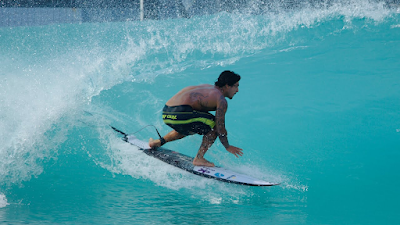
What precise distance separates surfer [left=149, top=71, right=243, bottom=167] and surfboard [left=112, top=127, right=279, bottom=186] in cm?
27

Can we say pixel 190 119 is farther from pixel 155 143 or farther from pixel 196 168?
pixel 155 143

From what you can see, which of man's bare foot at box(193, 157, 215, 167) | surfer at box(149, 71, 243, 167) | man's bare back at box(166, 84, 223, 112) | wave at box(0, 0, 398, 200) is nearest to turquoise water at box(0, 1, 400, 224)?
wave at box(0, 0, 398, 200)

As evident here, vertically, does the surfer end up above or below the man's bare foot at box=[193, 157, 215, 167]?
above

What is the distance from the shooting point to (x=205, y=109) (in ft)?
13.4

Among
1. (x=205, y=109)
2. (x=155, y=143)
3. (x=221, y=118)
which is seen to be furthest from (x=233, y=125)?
(x=221, y=118)

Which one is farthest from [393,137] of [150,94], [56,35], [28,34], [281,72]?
[28,34]

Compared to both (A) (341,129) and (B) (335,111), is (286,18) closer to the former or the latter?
(B) (335,111)

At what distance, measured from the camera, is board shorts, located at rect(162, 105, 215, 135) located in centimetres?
404

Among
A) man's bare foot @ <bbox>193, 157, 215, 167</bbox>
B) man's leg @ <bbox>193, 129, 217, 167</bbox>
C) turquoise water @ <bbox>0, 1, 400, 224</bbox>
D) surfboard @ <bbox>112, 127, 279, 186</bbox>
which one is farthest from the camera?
man's bare foot @ <bbox>193, 157, 215, 167</bbox>

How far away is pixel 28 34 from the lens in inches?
543

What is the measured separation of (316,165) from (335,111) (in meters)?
1.94

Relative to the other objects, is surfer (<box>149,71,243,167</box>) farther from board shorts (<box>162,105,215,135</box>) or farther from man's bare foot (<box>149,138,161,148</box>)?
man's bare foot (<box>149,138,161,148</box>)

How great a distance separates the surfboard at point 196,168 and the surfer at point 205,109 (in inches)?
10.7

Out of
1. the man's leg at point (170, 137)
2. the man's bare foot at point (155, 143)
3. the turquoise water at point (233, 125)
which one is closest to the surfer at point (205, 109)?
the man's leg at point (170, 137)
